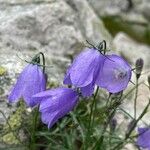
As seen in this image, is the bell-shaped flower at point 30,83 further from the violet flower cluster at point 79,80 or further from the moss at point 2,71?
the moss at point 2,71

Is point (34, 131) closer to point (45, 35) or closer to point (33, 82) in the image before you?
point (33, 82)

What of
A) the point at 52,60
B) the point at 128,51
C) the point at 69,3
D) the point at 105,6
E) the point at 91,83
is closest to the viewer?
the point at 91,83

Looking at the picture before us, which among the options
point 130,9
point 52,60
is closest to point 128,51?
point 130,9

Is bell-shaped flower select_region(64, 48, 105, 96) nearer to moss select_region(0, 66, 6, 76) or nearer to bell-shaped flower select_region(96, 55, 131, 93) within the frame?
bell-shaped flower select_region(96, 55, 131, 93)

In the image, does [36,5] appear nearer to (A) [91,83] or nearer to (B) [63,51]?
(B) [63,51]

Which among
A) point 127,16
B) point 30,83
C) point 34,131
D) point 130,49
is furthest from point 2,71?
point 127,16

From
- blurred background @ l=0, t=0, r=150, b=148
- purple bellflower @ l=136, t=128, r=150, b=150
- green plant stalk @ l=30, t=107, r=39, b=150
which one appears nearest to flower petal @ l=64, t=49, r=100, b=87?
green plant stalk @ l=30, t=107, r=39, b=150
